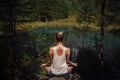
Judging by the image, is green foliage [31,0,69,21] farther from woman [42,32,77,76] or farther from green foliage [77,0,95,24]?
woman [42,32,77,76]

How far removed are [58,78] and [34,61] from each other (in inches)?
970

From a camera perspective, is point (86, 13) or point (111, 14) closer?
point (111, 14)

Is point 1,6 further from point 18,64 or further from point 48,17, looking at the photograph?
point 48,17

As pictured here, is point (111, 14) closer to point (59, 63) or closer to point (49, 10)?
point (59, 63)

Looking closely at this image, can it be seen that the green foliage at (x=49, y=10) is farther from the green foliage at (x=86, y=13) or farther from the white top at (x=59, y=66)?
the white top at (x=59, y=66)

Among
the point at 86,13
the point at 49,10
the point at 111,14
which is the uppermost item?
the point at 49,10

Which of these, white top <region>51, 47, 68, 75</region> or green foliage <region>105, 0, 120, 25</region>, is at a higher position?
green foliage <region>105, 0, 120, 25</region>

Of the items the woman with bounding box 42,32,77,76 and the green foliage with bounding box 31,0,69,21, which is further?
the green foliage with bounding box 31,0,69,21

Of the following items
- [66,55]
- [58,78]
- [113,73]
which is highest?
[66,55]

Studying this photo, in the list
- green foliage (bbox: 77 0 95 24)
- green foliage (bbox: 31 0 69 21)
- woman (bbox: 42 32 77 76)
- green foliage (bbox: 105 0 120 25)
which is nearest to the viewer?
woman (bbox: 42 32 77 76)

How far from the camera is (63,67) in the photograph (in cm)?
754

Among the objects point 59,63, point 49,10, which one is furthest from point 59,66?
point 49,10

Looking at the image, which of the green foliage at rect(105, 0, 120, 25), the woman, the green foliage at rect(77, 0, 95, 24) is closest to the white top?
the woman

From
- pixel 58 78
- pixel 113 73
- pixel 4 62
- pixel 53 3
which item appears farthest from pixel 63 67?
pixel 53 3
